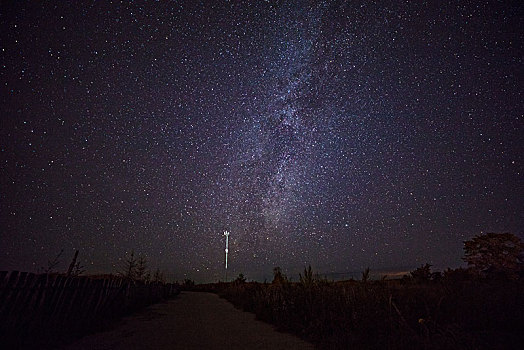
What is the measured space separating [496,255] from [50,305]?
23.2 meters

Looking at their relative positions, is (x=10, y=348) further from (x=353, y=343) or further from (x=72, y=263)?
(x=72, y=263)

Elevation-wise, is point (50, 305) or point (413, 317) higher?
point (50, 305)

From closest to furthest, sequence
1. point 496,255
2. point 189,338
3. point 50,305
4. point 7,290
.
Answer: point 7,290, point 50,305, point 189,338, point 496,255

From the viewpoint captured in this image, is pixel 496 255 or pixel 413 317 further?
pixel 496 255

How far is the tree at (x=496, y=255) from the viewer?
20903mm

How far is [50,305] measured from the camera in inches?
306

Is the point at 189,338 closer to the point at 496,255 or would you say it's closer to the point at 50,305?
the point at 50,305

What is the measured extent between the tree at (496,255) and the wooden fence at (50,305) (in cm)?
2081

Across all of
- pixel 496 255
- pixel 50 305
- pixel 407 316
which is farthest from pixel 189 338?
pixel 496 255

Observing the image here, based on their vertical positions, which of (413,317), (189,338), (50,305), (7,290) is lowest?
(189,338)

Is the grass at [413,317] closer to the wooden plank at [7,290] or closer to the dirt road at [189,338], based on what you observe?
the dirt road at [189,338]

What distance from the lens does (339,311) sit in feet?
28.1

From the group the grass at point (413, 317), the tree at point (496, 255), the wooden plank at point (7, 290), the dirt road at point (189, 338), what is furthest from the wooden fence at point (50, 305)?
the tree at point (496, 255)

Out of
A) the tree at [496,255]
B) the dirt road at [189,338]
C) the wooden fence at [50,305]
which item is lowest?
the dirt road at [189,338]
